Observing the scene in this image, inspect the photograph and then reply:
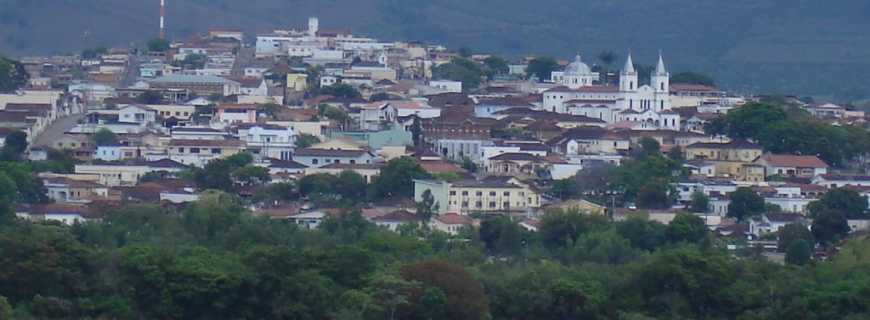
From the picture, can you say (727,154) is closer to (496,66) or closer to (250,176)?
(250,176)

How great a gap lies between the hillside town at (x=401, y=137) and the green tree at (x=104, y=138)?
0.03 meters

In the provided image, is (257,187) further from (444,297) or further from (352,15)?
(352,15)

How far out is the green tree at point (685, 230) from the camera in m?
30.8

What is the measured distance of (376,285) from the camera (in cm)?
2488

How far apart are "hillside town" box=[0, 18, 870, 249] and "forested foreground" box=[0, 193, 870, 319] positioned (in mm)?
5163

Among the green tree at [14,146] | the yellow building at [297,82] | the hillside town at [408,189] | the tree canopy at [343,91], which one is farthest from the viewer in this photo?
the yellow building at [297,82]

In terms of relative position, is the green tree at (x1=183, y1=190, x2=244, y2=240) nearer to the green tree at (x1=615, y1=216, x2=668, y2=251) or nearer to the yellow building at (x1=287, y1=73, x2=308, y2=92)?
the green tree at (x1=615, y1=216, x2=668, y2=251)

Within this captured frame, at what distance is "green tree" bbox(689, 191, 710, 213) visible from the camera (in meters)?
33.9

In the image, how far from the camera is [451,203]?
34.0m

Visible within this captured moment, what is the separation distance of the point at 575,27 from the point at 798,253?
142ft

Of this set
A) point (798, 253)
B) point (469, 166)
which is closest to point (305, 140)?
point (469, 166)

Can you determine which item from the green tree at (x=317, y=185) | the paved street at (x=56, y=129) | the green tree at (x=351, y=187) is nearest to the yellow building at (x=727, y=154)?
the green tree at (x=351, y=187)

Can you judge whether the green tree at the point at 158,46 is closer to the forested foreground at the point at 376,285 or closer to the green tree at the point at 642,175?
the green tree at the point at 642,175

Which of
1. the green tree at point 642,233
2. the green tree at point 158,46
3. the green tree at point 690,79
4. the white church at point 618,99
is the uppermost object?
the green tree at point 158,46
